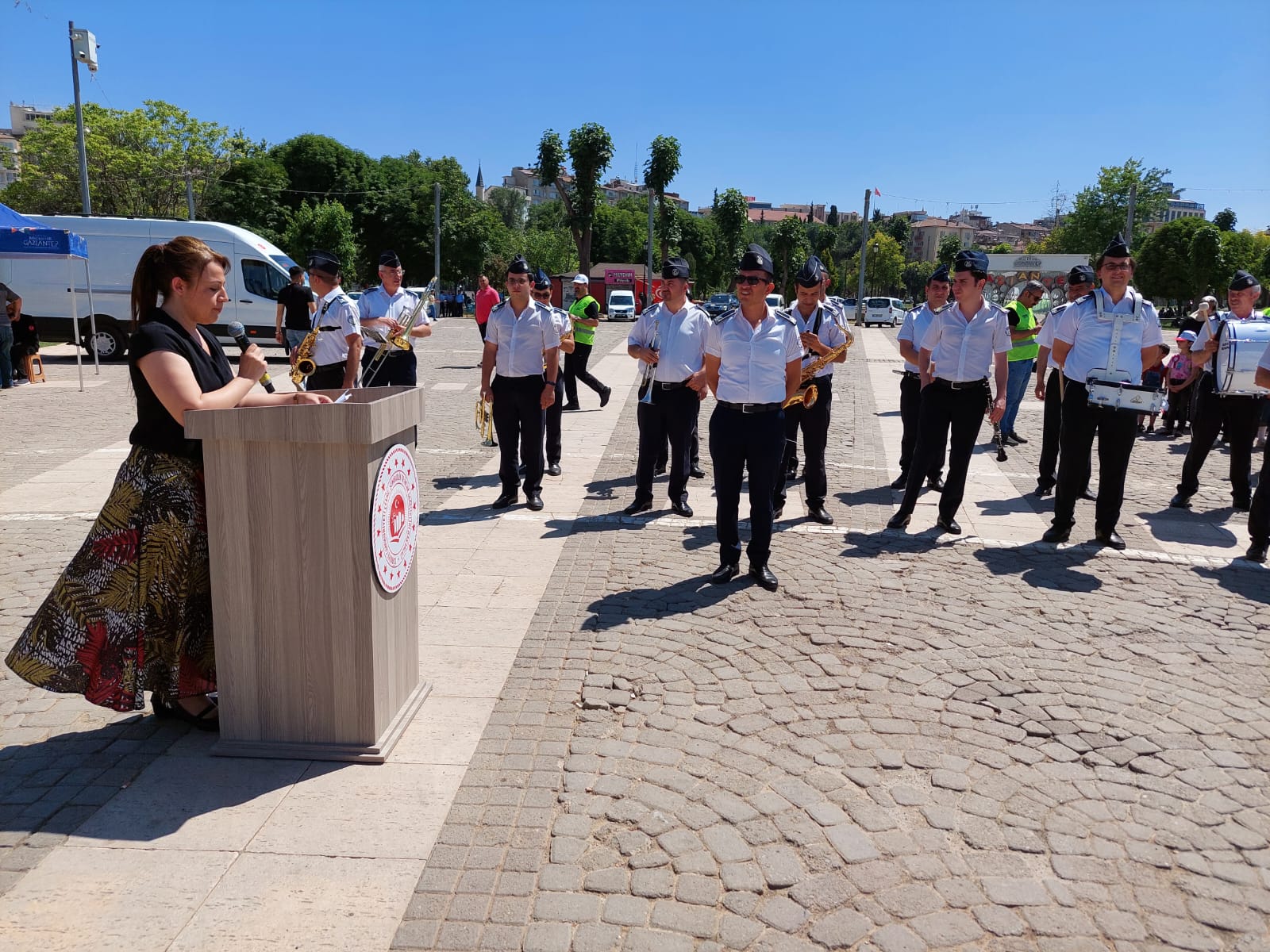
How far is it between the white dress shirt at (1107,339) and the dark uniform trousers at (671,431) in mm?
2902

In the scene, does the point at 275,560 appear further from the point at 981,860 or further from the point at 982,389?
the point at 982,389

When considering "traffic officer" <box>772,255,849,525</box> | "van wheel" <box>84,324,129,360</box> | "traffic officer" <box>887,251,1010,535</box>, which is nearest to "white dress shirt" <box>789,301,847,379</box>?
"traffic officer" <box>772,255,849,525</box>

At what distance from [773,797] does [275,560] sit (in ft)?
6.59

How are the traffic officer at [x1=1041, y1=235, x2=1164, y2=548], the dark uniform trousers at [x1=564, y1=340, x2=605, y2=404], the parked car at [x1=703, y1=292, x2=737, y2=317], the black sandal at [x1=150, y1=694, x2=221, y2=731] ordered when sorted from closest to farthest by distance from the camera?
the black sandal at [x1=150, y1=694, x2=221, y2=731] → the traffic officer at [x1=1041, y1=235, x2=1164, y2=548] → the dark uniform trousers at [x1=564, y1=340, x2=605, y2=404] → the parked car at [x1=703, y1=292, x2=737, y2=317]

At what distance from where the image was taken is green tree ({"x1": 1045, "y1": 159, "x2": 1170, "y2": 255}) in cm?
7044

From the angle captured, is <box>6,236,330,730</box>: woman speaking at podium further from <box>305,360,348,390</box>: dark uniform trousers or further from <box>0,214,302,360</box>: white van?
<box>0,214,302,360</box>: white van

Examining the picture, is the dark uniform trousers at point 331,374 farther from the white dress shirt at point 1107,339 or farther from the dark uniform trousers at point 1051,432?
the dark uniform trousers at point 1051,432

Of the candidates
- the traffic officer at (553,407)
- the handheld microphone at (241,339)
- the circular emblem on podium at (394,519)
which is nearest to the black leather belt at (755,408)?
the circular emblem on podium at (394,519)

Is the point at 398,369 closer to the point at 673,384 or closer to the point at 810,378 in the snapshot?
the point at 673,384

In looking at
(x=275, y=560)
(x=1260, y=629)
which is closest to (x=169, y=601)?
(x=275, y=560)

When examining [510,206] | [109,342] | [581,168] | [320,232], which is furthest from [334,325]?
[510,206]

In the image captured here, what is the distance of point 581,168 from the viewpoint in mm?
62375

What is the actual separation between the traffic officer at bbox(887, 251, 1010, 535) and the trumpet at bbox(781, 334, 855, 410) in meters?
0.78

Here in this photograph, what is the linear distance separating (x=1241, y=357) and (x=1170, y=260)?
6861cm
